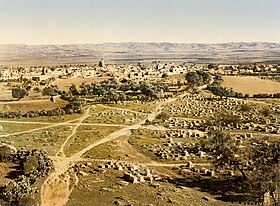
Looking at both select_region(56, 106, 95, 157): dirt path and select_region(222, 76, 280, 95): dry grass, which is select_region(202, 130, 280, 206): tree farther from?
select_region(222, 76, 280, 95): dry grass

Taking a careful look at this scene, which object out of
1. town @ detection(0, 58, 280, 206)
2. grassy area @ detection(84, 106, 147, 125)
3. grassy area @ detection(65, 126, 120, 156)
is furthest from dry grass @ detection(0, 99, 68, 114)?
grassy area @ detection(65, 126, 120, 156)

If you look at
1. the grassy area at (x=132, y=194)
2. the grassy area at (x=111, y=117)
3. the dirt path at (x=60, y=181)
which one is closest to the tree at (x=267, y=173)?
the grassy area at (x=132, y=194)

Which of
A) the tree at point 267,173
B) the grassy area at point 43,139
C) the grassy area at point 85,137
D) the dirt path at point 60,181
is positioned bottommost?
the dirt path at point 60,181

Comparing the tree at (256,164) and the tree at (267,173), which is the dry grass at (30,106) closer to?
the tree at (256,164)

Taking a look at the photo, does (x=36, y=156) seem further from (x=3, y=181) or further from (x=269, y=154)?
(x=269, y=154)

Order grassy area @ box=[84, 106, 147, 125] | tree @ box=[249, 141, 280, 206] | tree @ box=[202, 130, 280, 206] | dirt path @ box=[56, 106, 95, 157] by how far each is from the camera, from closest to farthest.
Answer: tree @ box=[249, 141, 280, 206]
tree @ box=[202, 130, 280, 206]
dirt path @ box=[56, 106, 95, 157]
grassy area @ box=[84, 106, 147, 125]

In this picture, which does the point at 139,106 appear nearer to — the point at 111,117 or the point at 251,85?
the point at 111,117

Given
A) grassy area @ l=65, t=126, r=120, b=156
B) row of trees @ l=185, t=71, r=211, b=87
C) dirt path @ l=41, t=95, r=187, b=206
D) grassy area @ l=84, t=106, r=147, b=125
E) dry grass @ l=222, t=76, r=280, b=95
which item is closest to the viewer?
dirt path @ l=41, t=95, r=187, b=206

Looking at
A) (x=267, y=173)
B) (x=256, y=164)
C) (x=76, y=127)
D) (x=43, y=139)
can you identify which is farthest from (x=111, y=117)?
(x=267, y=173)

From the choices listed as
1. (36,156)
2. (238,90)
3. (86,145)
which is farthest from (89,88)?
(36,156)
